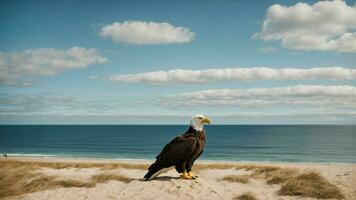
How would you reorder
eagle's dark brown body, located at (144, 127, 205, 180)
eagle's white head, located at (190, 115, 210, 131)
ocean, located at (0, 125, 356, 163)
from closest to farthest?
eagle's dark brown body, located at (144, 127, 205, 180) < eagle's white head, located at (190, 115, 210, 131) < ocean, located at (0, 125, 356, 163)

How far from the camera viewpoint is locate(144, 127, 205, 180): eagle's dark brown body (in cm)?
1227

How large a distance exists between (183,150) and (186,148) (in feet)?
0.41

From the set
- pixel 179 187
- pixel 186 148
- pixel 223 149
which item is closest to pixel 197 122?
pixel 186 148

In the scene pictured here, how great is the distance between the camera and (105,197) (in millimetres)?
12453

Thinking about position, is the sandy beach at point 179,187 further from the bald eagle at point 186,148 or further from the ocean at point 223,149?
the ocean at point 223,149

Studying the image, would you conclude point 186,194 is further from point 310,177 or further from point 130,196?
point 310,177

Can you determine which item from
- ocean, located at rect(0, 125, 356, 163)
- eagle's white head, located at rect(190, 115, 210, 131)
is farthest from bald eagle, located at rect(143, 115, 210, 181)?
ocean, located at rect(0, 125, 356, 163)

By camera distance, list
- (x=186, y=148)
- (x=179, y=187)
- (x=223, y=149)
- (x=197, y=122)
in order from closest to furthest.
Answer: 1. (x=186, y=148)
2. (x=179, y=187)
3. (x=197, y=122)
4. (x=223, y=149)

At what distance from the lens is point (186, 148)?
40.2 feet

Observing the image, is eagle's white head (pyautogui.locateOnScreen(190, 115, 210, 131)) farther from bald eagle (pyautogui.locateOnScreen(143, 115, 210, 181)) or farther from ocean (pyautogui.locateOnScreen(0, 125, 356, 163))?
ocean (pyautogui.locateOnScreen(0, 125, 356, 163))

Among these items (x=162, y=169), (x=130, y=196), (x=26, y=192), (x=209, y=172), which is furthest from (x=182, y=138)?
(x=209, y=172)

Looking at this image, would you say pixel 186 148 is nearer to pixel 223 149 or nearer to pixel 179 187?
pixel 179 187

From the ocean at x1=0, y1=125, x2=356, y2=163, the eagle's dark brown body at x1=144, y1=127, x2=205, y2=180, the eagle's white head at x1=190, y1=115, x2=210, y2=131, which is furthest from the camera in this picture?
the ocean at x1=0, y1=125, x2=356, y2=163

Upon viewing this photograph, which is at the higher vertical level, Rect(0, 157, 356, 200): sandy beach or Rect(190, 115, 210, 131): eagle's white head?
Rect(190, 115, 210, 131): eagle's white head
